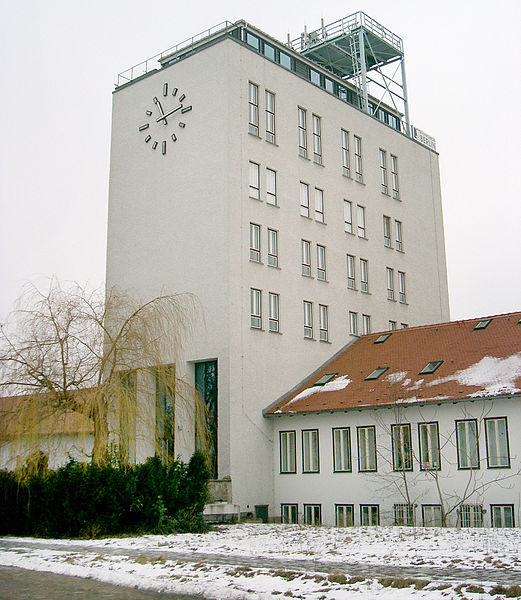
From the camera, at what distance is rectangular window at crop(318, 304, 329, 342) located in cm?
3669

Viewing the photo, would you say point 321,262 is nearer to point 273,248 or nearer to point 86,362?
point 273,248

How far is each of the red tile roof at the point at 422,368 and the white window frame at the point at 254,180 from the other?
8.71 meters

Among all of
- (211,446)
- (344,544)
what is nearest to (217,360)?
(211,446)

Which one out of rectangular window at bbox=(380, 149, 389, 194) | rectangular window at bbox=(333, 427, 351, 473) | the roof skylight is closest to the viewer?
rectangular window at bbox=(333, 427, 351, 473)

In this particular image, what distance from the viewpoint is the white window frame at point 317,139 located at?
38.6 metres

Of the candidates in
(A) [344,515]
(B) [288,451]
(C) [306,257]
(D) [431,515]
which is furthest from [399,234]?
(D) [431,515]

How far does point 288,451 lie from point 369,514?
15.3 feet

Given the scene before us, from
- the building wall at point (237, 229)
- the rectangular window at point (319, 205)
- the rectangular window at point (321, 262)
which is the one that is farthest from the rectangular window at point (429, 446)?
the rectangular window at point (319, 205)

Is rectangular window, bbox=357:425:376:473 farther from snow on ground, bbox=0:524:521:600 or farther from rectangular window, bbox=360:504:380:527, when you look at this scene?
snow on ground, bbox=0:524:521:600

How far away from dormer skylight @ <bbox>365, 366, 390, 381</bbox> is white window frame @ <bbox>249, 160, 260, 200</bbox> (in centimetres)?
938

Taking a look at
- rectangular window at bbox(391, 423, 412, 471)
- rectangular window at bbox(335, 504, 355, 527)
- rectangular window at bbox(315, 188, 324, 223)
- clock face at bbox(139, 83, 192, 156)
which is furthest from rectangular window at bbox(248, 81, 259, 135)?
rectangular window at bbox(335, 504, 355, 527)

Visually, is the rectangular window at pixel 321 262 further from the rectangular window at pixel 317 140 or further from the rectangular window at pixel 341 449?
the rectangular window at pixel 341 449

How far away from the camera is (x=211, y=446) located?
30.6 meters

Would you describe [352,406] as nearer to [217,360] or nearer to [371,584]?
[217,360]
